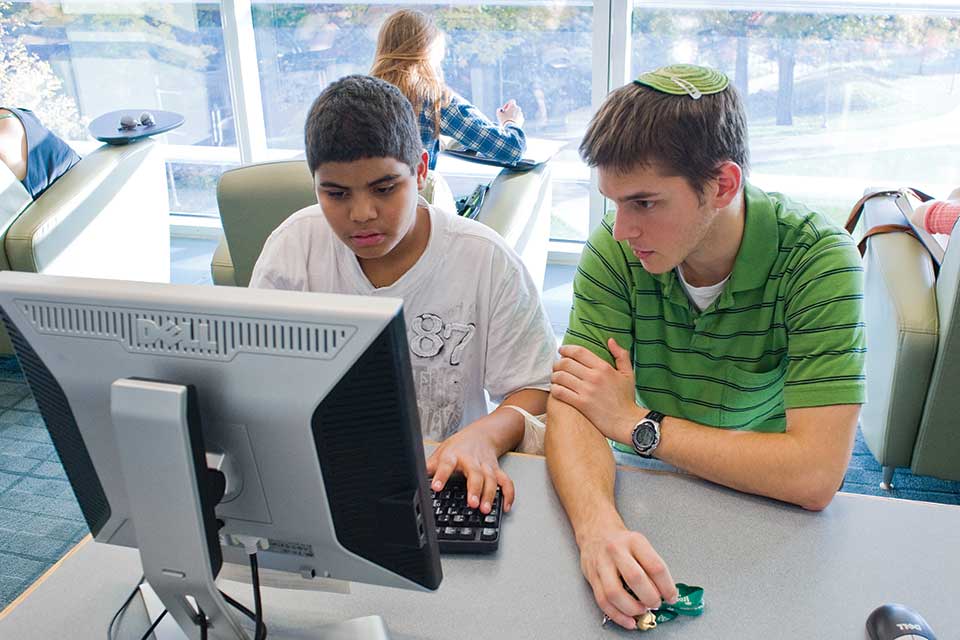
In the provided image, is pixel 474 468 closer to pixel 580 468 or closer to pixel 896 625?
pixel 580 468

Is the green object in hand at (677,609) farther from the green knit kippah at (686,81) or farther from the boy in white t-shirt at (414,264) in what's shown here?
the green knit kippah at (686,81)

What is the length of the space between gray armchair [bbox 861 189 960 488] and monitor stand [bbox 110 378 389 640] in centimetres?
159

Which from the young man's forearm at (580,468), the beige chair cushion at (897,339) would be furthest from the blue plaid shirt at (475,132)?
the young man's forearm at (580,468)

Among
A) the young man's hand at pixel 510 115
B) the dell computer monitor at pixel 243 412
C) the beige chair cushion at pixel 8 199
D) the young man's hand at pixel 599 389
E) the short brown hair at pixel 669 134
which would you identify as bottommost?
the beige chair cushion at pixel 8 199

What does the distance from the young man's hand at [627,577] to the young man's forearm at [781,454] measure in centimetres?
20

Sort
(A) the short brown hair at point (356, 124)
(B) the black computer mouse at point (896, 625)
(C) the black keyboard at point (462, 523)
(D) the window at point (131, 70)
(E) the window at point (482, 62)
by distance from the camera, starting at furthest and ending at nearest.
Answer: (D) the window at point (131, 70) < (E) the window at point (482, 62) < (A) the short brown hair at point (356, 124) < (C) the black keyboard at point (462, 523) < (B) the black computer mouse at point (896, 625)

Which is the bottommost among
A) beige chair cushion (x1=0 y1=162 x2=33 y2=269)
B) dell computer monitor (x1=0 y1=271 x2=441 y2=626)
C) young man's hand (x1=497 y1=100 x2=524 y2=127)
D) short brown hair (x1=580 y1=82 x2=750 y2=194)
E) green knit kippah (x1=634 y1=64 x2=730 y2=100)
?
beige chair cushion (x1=0 y1=162 x2=33 y2=269)

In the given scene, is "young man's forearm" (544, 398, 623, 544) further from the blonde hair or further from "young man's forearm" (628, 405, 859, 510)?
the blonde hair

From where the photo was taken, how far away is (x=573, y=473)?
112 centimetres

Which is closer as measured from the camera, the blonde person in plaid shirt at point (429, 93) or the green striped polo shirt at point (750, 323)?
the green striped polo shirt at point (750, 323)

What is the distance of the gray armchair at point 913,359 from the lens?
185 cm

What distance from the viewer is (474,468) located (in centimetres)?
112

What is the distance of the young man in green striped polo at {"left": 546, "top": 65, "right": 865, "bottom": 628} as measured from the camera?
112 centimetres

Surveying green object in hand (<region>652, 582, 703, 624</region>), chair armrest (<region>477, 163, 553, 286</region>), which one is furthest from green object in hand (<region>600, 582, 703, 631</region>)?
chair armrest (<region>477, 163, 553, 286</region>)
